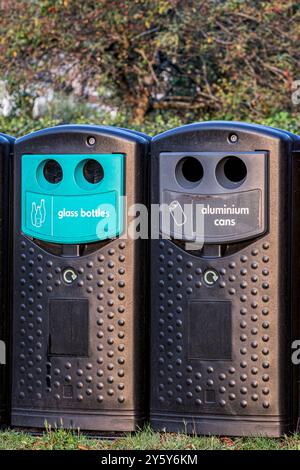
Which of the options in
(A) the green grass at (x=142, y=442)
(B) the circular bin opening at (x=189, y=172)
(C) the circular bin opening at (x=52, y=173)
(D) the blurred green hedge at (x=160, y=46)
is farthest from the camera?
(D) the blurred green hedge at (x=160, y=46)

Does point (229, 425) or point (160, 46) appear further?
point (160, 46)

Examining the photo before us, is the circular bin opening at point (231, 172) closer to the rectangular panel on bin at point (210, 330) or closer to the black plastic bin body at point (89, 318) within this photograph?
the black plastic bin body at point (89, 318)

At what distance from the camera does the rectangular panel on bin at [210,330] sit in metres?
3.79

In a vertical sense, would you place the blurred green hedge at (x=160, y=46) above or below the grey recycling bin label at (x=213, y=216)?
above

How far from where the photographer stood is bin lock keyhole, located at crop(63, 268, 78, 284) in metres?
3.94

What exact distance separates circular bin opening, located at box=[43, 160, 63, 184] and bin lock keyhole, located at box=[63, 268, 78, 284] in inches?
14.6

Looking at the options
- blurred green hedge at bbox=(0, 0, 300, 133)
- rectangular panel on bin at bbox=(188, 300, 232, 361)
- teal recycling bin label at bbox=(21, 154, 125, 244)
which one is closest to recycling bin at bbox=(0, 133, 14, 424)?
teal recycling bin label at bbox=(21, 154, 125, 244)

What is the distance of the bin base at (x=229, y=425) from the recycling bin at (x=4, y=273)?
2.31 ft

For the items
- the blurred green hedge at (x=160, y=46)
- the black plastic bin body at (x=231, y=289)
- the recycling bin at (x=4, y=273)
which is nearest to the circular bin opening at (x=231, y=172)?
the black plastic bin body at (x=231, y=289)

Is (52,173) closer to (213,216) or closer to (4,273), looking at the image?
(4,273)

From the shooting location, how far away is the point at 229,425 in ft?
12.4

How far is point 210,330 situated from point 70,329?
568 millimetres

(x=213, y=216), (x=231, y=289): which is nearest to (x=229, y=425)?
(x=231, y=289)
